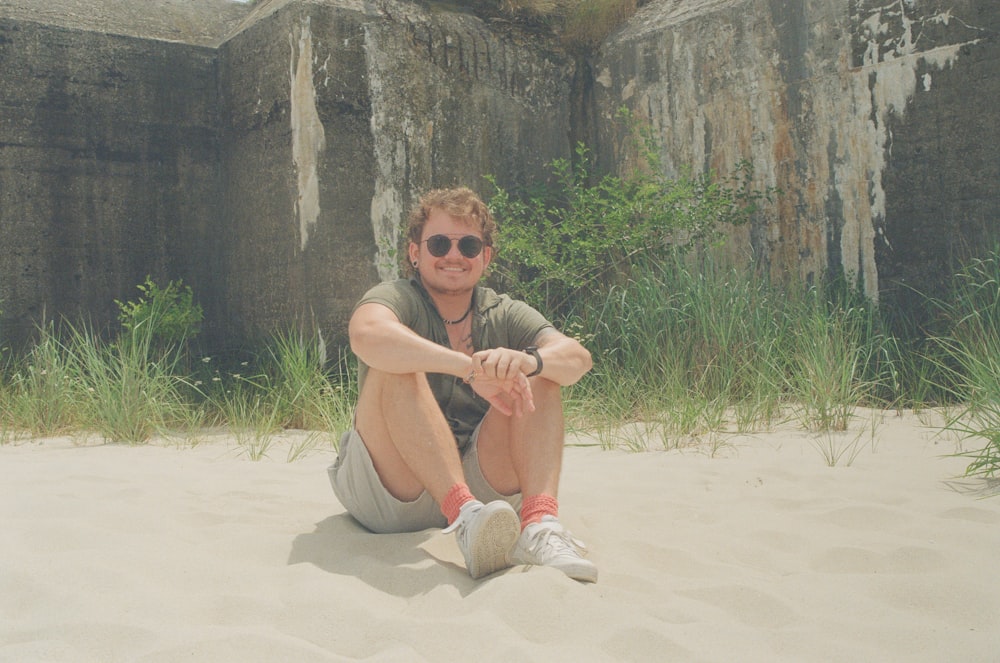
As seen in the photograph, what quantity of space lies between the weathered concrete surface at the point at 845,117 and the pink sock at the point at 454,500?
11.7 feet

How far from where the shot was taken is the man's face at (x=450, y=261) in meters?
2.92

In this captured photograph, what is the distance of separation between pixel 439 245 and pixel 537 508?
91 centimetres

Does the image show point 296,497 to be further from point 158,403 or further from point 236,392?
point 236,392

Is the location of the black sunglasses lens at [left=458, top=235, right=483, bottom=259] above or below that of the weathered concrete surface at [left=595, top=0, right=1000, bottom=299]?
below

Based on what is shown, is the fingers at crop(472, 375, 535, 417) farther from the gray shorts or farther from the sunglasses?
the sunglasses

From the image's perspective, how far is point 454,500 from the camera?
8.27ft

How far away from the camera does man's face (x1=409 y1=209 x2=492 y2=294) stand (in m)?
2.92

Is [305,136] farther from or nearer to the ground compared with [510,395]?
farther from the ground

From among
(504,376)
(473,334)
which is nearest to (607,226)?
(473,334)

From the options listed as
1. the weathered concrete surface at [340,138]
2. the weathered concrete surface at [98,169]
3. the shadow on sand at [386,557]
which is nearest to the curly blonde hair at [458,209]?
the shadow on sand at [386,557]

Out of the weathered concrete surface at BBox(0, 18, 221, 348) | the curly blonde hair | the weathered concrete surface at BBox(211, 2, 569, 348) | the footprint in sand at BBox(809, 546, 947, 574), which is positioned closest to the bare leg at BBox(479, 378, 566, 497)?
the curly blonde hair

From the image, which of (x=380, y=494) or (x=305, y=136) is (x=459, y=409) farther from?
(x=305, y=136)

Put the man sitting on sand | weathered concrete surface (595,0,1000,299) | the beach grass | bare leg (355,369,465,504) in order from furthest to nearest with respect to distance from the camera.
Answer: weathered concrete surface (595,0,1000,299) → the beach grass → bare leg (355,369,465,504) → the man sitting on sand

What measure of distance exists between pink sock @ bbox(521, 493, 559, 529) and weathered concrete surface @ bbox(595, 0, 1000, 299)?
339cm
